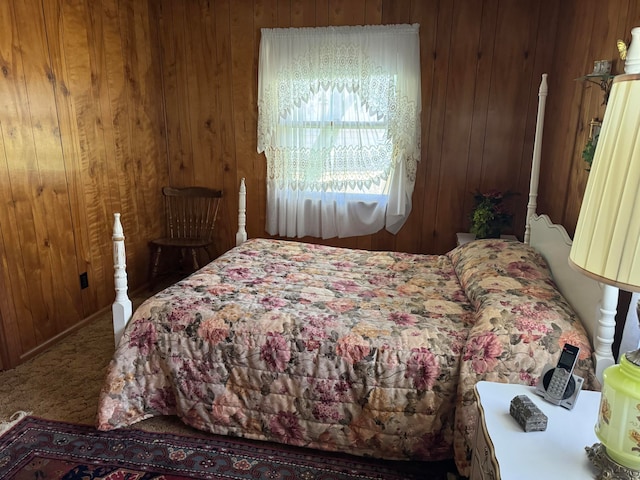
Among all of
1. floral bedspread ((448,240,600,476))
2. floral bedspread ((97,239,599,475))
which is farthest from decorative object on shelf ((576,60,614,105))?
floral bedspread ((448,240,600,476))

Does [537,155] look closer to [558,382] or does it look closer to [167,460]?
[558,382]

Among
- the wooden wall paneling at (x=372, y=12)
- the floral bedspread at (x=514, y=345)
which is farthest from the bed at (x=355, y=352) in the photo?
the wooden wall paneling at (x=372, y=12)

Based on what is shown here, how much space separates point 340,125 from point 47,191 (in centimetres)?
212

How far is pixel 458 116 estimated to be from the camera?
3.63m

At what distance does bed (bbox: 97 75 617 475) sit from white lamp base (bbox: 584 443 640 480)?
64 cm

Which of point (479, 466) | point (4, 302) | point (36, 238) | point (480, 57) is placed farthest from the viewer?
point (480, 57)

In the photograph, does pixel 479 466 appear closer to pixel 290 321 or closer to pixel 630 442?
pixel 630 442

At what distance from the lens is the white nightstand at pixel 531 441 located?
1081mm

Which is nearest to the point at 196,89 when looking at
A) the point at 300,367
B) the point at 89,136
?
the point at 89,136

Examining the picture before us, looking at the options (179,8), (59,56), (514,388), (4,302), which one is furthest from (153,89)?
(514,388)

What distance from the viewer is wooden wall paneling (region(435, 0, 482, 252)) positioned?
3.49m

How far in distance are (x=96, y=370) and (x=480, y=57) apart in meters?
3.36

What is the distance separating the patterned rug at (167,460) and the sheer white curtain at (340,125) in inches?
86.0

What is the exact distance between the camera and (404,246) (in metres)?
3.93
